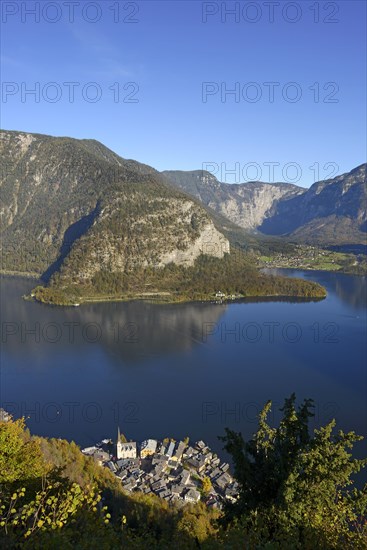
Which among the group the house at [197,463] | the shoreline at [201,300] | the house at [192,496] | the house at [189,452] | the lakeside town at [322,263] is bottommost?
the house at [192,496]

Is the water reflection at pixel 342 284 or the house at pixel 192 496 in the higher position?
the water reflection at pixel 342 284

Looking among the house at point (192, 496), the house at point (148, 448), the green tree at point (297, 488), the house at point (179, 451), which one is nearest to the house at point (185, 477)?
the house at point (192, 496)

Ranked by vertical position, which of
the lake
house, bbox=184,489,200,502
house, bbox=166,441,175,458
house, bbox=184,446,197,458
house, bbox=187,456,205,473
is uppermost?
the lake

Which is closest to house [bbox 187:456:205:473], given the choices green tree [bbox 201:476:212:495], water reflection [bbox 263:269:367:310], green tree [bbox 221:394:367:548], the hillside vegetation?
green tree [bbox 201:476:212:495]

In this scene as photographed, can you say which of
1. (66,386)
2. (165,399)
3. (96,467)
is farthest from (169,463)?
(66,386)

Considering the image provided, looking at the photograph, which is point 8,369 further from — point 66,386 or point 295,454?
point 295,454

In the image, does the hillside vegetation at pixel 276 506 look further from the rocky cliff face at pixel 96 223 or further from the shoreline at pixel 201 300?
the rocky cliff face at pixel 96 223

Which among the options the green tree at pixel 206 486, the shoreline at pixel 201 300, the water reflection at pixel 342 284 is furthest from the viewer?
the water reflection at pixel 342 284

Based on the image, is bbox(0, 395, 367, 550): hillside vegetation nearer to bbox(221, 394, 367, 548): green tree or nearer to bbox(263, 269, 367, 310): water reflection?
bbox(221, 394, 367, 548): green tree
